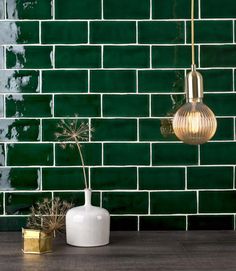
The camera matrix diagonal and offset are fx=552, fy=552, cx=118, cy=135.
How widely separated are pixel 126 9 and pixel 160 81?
0.34m

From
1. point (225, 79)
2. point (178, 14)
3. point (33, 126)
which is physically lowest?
point (33, 126)

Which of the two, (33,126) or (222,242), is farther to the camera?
(33,126)

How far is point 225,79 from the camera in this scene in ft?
7.78

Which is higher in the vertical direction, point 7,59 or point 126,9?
point 126,9

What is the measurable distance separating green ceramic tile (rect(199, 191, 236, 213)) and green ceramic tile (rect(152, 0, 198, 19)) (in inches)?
30.2

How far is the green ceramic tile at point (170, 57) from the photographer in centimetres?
236

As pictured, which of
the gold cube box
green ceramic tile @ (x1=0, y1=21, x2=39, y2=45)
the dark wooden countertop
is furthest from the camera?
green ceramic tile @ (x1=0, y1=21, x2=39, y2=45)

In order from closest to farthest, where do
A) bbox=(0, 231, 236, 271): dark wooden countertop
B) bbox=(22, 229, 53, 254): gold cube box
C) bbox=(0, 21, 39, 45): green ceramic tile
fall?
bbox=(0, 231, 236, 271): dark wooden countertop
bbox=(22, 229, 53, 254): gold cube box
bbox=(0, 21, 39, 45): green ceramic tile

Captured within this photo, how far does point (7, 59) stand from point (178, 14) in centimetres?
75

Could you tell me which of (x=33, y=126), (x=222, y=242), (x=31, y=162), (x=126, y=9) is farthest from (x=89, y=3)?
(x=222, y=242)

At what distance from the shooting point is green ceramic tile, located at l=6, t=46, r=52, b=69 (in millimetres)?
2348

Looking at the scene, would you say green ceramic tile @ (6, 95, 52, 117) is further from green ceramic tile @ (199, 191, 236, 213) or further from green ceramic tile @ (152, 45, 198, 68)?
green ceramic tile @ (199, 191, 236, 213)

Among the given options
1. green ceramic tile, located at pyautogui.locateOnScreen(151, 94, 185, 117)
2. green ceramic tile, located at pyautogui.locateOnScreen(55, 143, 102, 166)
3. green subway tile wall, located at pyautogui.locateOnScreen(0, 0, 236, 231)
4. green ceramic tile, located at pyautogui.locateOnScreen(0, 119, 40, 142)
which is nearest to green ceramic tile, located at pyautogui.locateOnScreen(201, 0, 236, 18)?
green subway tile wall, located at pyautogui.locateOnScreen(0, 0, 236, 231)

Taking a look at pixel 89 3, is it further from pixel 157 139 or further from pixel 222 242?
pixel 222 242
